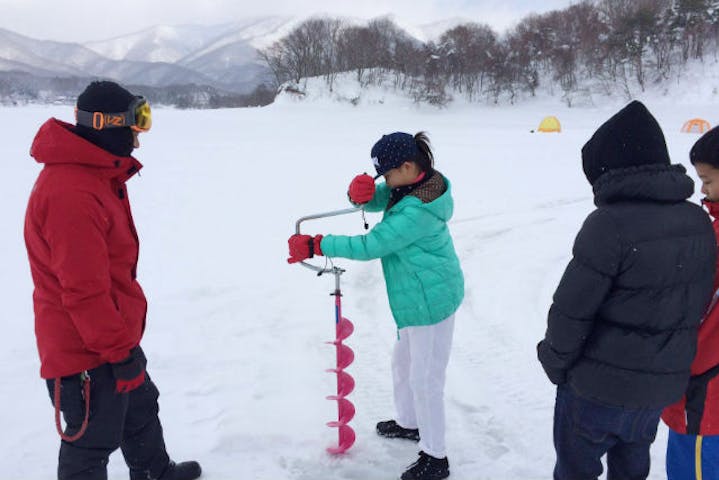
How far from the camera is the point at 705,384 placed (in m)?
2.22

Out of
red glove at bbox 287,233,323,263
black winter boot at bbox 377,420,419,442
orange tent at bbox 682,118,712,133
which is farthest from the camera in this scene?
orange tent at bbox 682,118,712,133

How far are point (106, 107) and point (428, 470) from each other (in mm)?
2546

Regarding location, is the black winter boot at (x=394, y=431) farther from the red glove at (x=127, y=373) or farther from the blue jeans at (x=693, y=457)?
the red glove at (x=127, y=373)

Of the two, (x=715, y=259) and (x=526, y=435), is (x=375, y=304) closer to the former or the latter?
(x=526, y=435)

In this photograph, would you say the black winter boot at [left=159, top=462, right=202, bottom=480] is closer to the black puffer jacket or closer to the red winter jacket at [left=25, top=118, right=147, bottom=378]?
the red winter jacket at [left=25, top=118, right=147, bottom=378]

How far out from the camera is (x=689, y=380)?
226cm

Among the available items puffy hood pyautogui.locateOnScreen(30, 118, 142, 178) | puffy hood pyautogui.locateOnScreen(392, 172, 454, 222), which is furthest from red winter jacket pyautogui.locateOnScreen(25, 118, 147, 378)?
puffy hood pyautogui.locateOnScreen(392, 172, 454, 222)

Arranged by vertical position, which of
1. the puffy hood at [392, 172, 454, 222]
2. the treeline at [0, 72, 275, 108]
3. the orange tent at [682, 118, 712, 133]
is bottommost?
the puffy hood at [392, 172, 454, 222]

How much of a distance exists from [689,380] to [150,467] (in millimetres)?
2693

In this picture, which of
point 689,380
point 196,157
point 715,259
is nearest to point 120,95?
point 715,259

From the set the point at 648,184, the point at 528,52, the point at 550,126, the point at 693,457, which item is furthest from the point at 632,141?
the point at 528,52

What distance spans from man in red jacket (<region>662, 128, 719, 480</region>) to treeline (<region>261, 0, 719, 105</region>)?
39.8 meters

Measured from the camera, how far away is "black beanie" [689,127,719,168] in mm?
2184

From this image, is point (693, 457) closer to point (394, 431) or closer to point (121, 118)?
point (394, 431)
